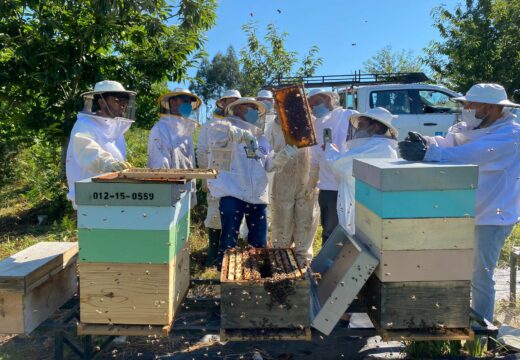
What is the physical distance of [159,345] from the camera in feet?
10.9

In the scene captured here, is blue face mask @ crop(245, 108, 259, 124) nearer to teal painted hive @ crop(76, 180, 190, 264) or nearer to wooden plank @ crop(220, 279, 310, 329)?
teal painted hive @ crop(76, 180, 190, 264)

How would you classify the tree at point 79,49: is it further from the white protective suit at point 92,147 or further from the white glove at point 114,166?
the white glove at point 114,166

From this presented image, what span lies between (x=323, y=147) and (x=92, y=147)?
2.10 metres

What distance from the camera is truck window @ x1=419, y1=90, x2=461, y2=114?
8836 millimetres

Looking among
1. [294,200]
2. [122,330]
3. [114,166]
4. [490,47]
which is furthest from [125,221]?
[490,47]

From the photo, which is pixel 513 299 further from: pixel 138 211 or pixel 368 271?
pixel 138 211

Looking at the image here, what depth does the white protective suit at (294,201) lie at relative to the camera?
4.20 metres

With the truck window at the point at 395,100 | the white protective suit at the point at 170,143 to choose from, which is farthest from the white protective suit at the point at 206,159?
the truck window at the point at 395,100

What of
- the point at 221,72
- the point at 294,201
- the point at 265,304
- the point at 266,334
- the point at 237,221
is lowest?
the point at 266,334

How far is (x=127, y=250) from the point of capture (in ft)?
7.53

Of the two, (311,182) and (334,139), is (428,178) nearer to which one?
(311,182)

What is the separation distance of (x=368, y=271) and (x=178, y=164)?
253 cm

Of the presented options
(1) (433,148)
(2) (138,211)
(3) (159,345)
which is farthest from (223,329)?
(1) (433,148)

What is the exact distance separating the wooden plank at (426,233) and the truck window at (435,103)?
7139 millimetres
